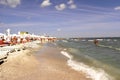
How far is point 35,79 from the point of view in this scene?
11.1 metres

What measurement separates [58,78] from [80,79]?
1.14m

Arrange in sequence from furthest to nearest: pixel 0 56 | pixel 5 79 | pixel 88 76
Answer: pixel 0 56
pixel 88 76
pixel 5 79

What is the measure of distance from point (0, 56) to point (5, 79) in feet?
21.3

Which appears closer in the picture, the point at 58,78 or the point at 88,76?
the point at 58,78

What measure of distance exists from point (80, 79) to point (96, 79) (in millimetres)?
835

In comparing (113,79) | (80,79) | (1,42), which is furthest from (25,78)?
(1,42)

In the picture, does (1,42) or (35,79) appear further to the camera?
(1,42)

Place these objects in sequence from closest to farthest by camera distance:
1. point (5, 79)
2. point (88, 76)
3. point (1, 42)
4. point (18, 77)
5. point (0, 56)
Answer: point (5, 79) < point (18, 77) < point (88, 76) < point (0, 56) < point (1, 42)

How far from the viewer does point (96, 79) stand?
11633mm

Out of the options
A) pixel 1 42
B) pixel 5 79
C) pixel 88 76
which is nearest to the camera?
pixel 5 79

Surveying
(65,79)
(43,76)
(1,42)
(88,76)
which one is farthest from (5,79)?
(1,42)

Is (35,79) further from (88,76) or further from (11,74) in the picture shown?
(88,76)

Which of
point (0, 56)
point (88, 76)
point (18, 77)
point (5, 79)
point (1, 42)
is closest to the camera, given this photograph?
point (5, 79)

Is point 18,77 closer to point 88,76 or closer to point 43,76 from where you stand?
point 43,76
